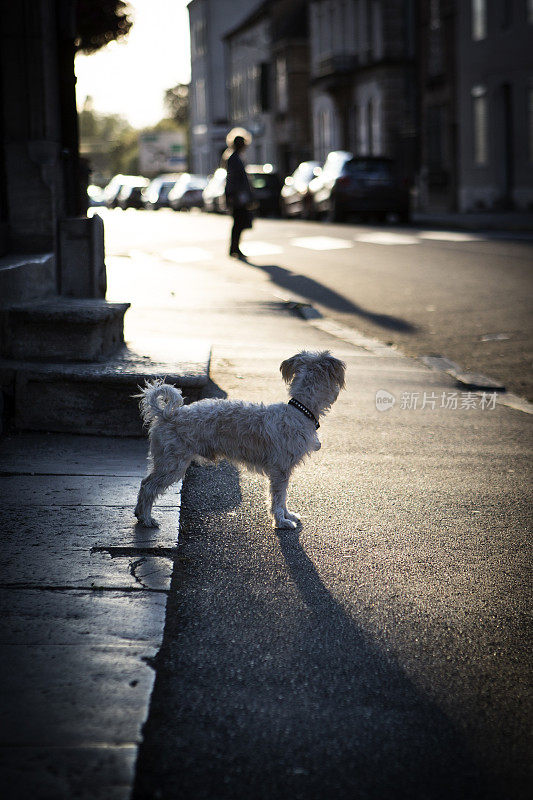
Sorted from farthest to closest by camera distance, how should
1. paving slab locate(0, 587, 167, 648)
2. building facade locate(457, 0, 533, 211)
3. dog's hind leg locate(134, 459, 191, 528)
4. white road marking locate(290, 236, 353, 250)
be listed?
building facade locate(457, 0, 533, 211), white road marking locate(290, 236, 353, 250), dog's hind leg locate(134, 459, 191, 528), paving slab locate(0, 587, 167, 648)

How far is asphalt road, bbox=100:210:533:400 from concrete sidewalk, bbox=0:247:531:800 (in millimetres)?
3443

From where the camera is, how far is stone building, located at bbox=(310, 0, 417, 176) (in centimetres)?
4412

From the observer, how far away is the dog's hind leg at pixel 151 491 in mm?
4504

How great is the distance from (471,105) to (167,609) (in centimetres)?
3591

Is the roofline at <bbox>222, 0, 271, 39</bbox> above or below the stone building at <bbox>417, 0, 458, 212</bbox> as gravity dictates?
above

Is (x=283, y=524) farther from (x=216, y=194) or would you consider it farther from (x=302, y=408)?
(x=216, y=194)

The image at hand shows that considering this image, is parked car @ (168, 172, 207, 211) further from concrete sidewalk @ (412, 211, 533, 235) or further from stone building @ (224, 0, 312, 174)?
concrete sidewalk @ (412, 211, 533, 235)

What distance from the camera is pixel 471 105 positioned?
121ft

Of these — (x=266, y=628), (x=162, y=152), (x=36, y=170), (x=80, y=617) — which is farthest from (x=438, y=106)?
(x=162, y=152)

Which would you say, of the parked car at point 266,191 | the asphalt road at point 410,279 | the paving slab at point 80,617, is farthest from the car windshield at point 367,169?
the paving slab at point 80,617

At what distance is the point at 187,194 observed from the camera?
147ft

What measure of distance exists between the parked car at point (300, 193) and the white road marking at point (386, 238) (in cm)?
779

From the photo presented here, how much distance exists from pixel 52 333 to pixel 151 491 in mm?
2325

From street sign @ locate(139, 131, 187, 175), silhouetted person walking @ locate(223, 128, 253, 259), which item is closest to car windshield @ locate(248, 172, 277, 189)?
silhouetted person walking @ locate(223, 128, 253, 259)
